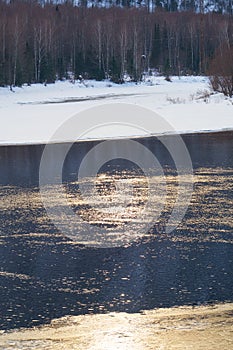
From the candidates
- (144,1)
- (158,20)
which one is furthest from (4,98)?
(144,1)

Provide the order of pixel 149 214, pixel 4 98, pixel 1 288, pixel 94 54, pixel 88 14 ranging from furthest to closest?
pixel 88 14 < pixel 94 54 < pixel 4 98 < pixel 149 214 < pixel 1 288

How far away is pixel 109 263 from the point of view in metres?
5.60

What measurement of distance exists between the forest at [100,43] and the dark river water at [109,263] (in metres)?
39.1

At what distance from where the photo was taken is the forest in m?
57.1

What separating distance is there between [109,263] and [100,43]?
60157mm

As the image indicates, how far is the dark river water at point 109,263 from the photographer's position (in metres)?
4.59

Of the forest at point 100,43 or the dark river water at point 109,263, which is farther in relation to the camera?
the forest at point 100,43

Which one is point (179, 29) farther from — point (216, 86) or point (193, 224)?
point (193, 224)

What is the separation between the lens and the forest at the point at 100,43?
57.1 meters

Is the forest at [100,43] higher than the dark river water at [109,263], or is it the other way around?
the forest at [100,43]

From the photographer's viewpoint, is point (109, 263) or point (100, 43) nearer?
point (109, 263)

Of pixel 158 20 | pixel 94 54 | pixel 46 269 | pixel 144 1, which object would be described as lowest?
pixel 46 269

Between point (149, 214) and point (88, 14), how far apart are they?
76.4 m

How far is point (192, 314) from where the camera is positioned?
4293mm
